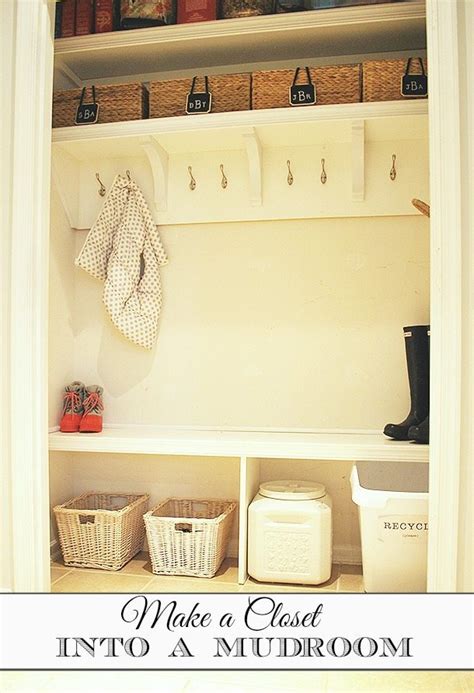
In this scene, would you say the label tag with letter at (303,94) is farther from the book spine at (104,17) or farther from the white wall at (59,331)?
the white wall at (59,331)

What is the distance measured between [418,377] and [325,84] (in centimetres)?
123

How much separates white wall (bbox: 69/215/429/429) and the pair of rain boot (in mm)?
153

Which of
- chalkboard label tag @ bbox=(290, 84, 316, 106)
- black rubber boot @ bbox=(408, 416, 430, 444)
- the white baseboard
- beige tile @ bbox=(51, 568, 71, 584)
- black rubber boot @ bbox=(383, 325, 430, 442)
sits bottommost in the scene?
beige tile @ bbox=(51, 568, 71, 584)

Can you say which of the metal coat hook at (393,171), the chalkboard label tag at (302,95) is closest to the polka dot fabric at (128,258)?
the chalkboard label tag at (302,95)

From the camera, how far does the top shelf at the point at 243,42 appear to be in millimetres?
2633

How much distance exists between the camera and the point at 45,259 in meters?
2.30

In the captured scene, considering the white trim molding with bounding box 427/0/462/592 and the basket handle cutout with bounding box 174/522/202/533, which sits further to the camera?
the basket handle cutout with bounding box 174/522/202/533

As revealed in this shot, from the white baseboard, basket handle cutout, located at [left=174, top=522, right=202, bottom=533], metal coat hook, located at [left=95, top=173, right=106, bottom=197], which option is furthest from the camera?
metal coat hook, located at [left=95, top=173, right=106, bottom=197]

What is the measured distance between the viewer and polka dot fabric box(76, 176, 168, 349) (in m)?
3.05

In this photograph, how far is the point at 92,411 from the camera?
303 centimetres

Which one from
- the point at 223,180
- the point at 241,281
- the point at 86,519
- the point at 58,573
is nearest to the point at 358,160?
the point at 223,180

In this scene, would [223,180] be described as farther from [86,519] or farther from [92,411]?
[86,519]
